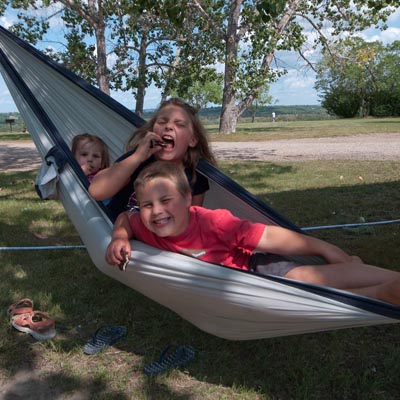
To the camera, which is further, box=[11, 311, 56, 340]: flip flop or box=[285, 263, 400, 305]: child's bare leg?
box=[11, 311, 56, 340]: flip flop

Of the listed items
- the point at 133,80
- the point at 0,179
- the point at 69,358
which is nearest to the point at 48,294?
the point at 69,358

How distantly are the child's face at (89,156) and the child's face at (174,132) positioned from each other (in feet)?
2.27

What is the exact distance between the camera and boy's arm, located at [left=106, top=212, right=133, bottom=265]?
5.57 feet

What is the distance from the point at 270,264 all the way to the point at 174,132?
0.76 metres

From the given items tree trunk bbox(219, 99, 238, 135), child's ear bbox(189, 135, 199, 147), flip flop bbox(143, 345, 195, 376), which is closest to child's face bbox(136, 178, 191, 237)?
child's ear bbox(189, 135, 199, 147)

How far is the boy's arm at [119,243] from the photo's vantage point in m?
1.70

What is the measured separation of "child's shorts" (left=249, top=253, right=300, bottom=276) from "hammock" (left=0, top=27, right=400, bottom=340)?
175mm

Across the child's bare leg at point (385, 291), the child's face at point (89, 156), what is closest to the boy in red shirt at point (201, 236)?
the child's bare leg at point (385, 291)

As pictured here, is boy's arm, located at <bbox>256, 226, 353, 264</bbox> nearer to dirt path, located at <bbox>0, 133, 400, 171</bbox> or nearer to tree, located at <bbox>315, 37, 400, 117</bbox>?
dirt path, located at <bbox>0, 133, 400, 171</bbox>

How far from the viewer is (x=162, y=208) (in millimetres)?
1752

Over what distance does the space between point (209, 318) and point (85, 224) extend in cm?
71

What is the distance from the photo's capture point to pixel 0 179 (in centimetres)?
643

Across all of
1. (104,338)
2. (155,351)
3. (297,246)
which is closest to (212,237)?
(297,246)

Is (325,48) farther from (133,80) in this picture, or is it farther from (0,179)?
(0,179)
